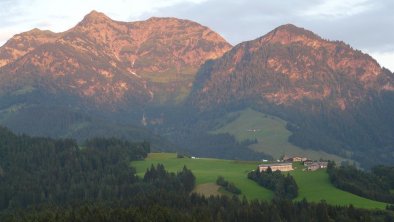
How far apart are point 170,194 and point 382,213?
55.9 m

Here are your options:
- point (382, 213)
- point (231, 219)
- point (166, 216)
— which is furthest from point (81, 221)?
point (382, 213)

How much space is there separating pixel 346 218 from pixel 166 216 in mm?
40769

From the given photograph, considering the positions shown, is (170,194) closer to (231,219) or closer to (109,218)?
(231,219)

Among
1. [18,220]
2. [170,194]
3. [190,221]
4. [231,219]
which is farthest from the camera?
[170,194]

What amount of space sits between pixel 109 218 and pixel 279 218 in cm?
4011

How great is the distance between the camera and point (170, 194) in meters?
196

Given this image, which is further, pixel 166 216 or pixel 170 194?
pixel 170 194

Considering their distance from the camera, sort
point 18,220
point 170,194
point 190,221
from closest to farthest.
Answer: point 190,221 < point 18,220 < point 170,194

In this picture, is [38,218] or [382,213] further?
[382,213]

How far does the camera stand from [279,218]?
6570 inches

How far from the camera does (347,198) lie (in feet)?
647

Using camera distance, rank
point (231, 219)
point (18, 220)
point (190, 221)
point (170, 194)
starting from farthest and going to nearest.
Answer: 1. point (170, 194)
2. point (231, 219)
3. point (18, 220)
4. point (190, 221)

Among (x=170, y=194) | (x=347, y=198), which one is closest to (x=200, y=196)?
(x=170, y=194)

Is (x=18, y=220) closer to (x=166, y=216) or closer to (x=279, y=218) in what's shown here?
(x=166, y=216)
